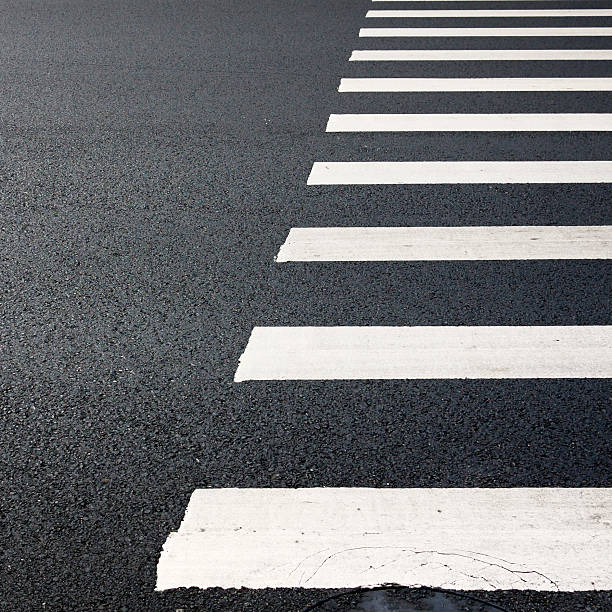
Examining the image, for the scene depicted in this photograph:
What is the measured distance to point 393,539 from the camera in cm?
297

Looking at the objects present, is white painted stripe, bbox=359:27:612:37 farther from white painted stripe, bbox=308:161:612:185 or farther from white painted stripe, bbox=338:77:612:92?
white painted stripe, bbox=308:161:612:185

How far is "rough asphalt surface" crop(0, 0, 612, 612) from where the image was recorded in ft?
10.4

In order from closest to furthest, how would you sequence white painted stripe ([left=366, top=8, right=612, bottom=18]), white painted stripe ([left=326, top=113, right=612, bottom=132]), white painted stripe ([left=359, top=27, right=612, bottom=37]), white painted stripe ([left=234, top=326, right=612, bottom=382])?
white painted stripe ([left=234, top=326, right=612, bottom=382]) → white painted stripe ([left=326, top=113, right=612, bottom=132]) → white painted stripe ([left=359, top=27, right=612, bottom=37]) → white painted stripe ([left=366, top=8, right=612, bottom=18])

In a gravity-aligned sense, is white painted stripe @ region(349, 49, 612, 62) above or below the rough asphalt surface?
below

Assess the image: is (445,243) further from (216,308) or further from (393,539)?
(393,539)

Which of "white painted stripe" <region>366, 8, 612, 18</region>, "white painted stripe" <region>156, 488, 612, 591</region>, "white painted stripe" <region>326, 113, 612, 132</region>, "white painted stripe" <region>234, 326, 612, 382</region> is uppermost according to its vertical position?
"white painted stripe" <region>156, 488, 612, 591</region>

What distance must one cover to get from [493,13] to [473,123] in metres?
4.10

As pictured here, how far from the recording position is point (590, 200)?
5727 mm

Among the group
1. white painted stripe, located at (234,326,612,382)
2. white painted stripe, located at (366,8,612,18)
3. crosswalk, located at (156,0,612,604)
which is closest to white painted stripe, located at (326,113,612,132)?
crosswalk, located at (156,0,612,604)

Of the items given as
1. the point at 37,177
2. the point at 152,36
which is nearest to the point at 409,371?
the point at 37,177

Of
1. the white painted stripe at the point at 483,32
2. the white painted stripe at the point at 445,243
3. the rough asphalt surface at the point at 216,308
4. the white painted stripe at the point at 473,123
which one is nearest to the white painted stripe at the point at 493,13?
the white painted stripe at the point at 483,32

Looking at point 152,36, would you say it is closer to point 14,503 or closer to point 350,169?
point 350,169

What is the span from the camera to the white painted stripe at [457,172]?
19.8 feet

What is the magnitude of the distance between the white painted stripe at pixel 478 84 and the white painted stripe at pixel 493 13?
8.51ft
